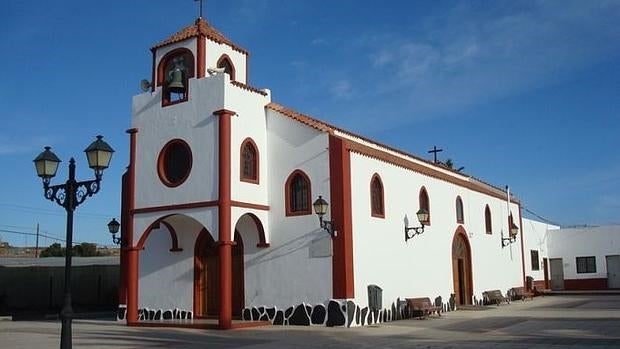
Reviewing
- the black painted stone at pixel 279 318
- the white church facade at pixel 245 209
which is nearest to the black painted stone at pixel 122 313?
the white church facade at pixel 245 209

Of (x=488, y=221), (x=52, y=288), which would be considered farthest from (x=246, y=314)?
(x=488, y=221)

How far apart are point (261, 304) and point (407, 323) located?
4.83m

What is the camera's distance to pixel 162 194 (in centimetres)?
2262

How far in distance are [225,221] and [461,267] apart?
1423 centimetres

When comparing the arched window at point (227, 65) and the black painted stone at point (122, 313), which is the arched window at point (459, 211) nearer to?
the arched window at point (227, 65)

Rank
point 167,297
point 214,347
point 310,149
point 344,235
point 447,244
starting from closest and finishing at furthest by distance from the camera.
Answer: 1. point 214,347
2. point 344,235
3. point 310,149
4. point 167,297
5. point 447,244

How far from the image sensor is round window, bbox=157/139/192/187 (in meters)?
22.3

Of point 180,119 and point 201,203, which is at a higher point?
point 180,119

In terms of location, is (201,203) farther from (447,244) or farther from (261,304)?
(447,244)

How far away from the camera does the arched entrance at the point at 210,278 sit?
75.8 feet

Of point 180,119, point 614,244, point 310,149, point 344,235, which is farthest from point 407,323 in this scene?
point 614,244

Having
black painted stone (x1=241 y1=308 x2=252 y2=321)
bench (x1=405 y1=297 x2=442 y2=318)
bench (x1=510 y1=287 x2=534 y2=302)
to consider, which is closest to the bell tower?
black painted stone (x1=241 y1=308 x2=252 y2=321)

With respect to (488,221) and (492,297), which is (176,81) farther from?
(488,221)

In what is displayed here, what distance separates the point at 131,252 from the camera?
2302cm
